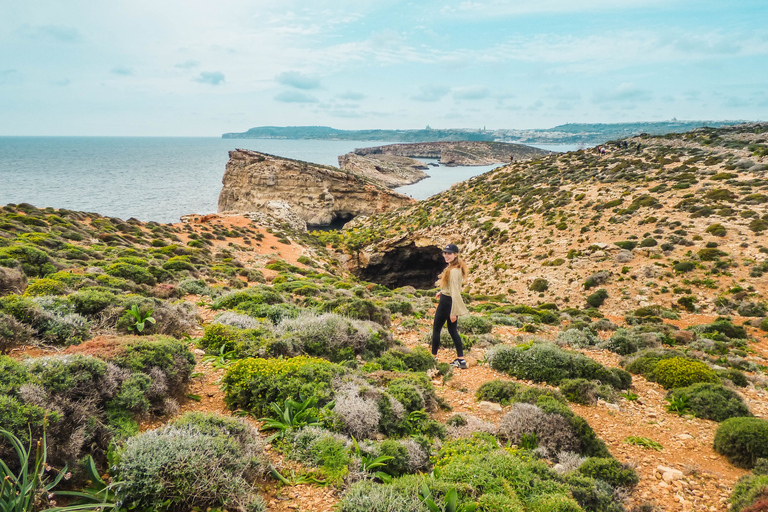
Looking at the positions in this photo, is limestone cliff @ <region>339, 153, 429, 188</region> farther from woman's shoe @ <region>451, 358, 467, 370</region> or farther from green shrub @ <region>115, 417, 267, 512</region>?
green shrub @ <region>115, 417, 267, 512</region>

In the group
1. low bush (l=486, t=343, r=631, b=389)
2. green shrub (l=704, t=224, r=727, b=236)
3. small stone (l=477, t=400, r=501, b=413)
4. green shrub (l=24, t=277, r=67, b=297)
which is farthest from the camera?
green shrub (l=704, t=224, r=727, b=236)

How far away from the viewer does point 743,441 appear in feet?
17.3

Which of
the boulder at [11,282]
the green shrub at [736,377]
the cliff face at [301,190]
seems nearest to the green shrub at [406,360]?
the green shrub at [736,377]

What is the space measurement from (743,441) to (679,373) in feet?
9.10

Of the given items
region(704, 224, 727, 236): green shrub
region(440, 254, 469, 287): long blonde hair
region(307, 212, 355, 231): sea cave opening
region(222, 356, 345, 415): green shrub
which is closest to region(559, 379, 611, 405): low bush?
region(440, 254, 469, 287): long blonde hair

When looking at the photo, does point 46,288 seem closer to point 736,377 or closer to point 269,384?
point 269,384

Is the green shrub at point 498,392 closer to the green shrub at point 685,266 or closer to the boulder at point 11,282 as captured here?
the boulder at point 11,282

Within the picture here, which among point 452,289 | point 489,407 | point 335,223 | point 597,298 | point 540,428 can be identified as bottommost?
point 335,223

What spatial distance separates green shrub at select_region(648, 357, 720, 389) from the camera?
7.67 m

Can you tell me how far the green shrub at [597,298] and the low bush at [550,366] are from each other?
39.2 feet

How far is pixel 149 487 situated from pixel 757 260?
2495 centimetres

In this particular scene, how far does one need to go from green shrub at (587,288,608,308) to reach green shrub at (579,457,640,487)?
51.9ft

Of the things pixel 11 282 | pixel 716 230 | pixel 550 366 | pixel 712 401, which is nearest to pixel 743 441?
pixel 712 401

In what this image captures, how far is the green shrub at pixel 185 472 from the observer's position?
120 inches
